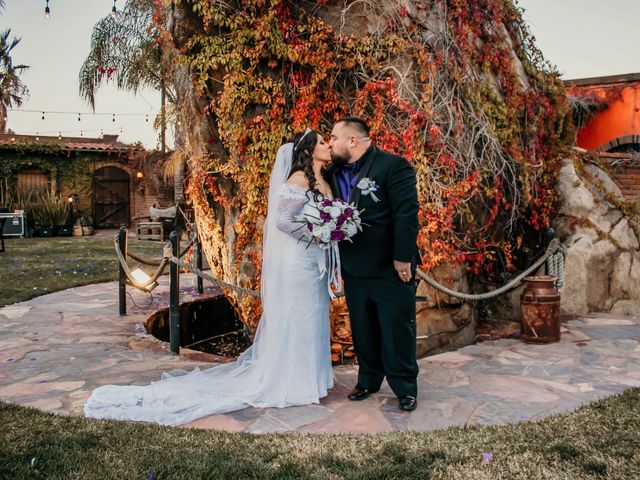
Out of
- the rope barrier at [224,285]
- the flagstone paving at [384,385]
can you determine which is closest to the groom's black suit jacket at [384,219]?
the flagstone paving at [384,385]

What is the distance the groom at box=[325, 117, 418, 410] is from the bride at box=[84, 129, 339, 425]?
0.24 metres

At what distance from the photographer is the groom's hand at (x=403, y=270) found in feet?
12.9

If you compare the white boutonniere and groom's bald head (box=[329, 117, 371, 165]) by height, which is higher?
groom's bald head (box=[329, 117, 371, 165])

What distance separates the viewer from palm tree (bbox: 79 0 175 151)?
17.4 meters

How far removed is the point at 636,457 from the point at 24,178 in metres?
27.8

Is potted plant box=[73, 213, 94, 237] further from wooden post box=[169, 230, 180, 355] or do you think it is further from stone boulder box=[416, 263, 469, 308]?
stone boulder box=[416, 263, 469, 308]

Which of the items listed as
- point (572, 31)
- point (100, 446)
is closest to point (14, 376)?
point (100, 446)

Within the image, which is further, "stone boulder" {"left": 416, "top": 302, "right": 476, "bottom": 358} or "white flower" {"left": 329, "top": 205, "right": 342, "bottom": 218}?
"stone boulder" {"left": 416, "top": 302, "right": 476, "bottom": 358}

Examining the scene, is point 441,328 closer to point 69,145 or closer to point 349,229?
point 349,229

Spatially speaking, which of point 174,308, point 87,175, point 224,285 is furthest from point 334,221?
point 87,175

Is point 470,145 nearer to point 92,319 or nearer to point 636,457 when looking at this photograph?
point 636,457

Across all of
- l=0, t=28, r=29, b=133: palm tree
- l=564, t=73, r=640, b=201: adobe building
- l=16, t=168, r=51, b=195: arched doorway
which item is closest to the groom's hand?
l=564, t=73, r=640, b=201: adobe building

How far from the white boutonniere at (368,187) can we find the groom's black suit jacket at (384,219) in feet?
0.10

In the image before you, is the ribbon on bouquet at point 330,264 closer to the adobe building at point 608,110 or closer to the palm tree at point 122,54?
the adobe building at point 608,110
